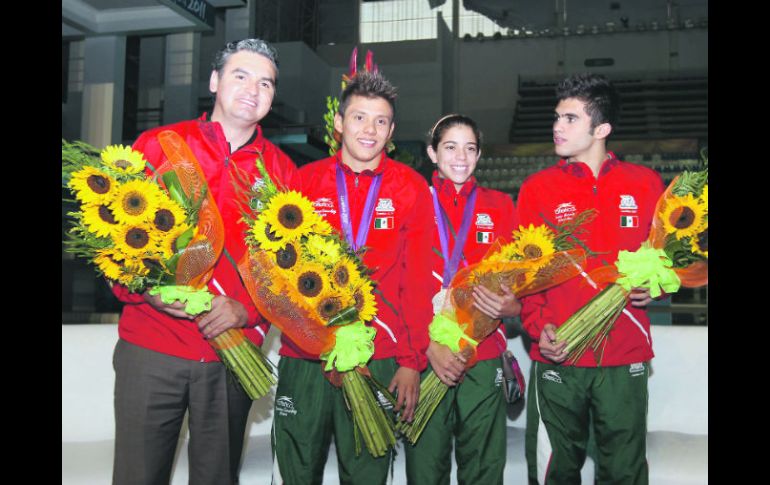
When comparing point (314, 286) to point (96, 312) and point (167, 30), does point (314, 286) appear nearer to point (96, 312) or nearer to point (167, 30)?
point (167, 30)

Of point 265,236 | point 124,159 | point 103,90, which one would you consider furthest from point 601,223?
point 103,90

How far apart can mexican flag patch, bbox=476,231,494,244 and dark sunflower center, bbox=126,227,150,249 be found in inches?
50.6

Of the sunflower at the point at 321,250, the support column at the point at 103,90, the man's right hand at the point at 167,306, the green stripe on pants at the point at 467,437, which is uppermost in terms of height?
the support column at the point at 103,90

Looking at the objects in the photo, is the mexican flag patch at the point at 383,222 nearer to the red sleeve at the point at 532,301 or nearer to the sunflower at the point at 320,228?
the sunflower at the point at 320,228

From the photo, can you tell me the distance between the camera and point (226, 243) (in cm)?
211

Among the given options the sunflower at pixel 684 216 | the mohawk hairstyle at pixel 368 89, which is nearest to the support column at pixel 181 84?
the mohawk hairstyle at pixel 368 89

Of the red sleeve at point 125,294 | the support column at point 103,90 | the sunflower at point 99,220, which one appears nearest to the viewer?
the sunflower at point 99,220

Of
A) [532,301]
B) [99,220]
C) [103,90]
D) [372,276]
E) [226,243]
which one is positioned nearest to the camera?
[99,220]

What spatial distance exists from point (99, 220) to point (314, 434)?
0.97 meters

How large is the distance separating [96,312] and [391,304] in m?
8.17

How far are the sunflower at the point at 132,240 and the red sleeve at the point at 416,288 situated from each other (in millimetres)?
884

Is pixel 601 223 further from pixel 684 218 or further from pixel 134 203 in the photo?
pixel 134 203

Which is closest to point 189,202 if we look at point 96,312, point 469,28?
point 96,312

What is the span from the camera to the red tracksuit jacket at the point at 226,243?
2.03 metres
